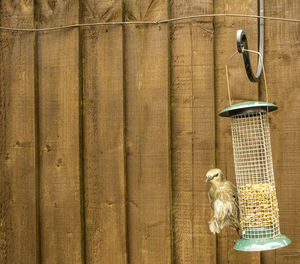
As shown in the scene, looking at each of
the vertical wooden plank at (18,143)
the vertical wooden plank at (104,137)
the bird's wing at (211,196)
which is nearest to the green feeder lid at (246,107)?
the bird's wing at (211,196)

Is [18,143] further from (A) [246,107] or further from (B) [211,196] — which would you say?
(A) [246,107]

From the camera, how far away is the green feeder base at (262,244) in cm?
174

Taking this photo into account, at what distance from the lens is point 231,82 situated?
2264mm

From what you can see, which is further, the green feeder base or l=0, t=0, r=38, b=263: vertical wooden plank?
l=0, t=0, r=38, b=263: vertical wooden plank

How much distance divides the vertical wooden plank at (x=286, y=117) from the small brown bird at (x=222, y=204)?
0.29 meters

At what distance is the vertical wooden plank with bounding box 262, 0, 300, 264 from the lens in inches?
86.1

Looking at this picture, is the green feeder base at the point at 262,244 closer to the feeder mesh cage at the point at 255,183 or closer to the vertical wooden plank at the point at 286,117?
the feeder mesh cage at the point at 255,183

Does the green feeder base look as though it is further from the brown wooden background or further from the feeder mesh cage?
the brown wooden background

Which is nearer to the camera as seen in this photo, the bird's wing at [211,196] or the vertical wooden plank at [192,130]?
the bird's wing at [211,196]

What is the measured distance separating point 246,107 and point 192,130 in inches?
23.9

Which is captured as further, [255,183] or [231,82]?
[231,82]

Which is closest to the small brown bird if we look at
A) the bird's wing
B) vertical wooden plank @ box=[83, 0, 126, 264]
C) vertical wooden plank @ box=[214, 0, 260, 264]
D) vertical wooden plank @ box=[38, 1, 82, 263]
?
the bird's wing

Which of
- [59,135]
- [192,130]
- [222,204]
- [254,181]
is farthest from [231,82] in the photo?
[59,135]

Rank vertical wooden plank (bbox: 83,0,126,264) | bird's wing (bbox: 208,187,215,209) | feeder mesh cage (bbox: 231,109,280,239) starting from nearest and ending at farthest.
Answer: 1. feeder mesh cage (bbox: 231,109,280,239)
2. bird's wing (bbox: 208,187,215,209)
3. vertical wooden plank (bbox: 83,0,126,264)
